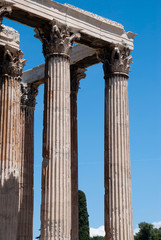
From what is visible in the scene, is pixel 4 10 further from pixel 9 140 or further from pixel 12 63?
pixel 9 140

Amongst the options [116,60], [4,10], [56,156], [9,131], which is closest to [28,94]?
[9,131]

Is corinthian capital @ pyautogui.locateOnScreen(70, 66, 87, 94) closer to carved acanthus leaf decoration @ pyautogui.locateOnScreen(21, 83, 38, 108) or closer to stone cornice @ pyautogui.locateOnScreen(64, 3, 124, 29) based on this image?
carved acanthus leaf decoration @ pyautogui.locateOnScreen(21, 83, 38, 108)

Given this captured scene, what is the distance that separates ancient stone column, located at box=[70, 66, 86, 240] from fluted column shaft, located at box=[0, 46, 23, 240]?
19.5 feet

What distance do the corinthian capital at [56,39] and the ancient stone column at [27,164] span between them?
46.3 ft

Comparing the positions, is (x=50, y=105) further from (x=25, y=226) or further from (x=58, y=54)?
(x=25, y=226)

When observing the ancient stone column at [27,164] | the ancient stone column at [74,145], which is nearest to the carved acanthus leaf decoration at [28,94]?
the ancient stone column at [27,164]

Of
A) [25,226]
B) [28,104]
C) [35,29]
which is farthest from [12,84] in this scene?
[25,226]

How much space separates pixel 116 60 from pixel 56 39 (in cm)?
624

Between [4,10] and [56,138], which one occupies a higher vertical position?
[4,10]

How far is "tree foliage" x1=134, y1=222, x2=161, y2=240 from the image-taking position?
116 m

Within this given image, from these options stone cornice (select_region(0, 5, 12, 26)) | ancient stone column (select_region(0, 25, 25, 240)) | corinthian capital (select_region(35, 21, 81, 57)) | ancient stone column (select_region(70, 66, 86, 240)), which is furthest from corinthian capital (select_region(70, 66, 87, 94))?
stone cornice (select_region(0, 5, 12, 26))

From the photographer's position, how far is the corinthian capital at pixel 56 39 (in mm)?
40875

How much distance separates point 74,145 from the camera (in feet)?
163

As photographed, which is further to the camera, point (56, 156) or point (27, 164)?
point (27, 164)
